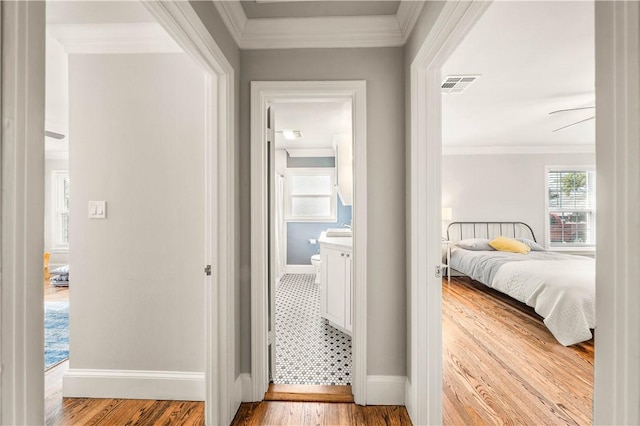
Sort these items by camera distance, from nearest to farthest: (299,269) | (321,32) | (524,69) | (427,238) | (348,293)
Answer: (427,238), (321,32), (524,69), (348,293), (299,269)

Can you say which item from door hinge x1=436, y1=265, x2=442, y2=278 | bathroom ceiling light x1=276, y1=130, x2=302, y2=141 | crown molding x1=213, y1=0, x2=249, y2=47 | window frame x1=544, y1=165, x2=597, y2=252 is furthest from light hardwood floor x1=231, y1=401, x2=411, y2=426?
window frame x1=544, y1=165, x2=597, y2=252

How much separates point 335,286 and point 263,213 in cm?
142

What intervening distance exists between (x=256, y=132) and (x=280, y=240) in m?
3.83

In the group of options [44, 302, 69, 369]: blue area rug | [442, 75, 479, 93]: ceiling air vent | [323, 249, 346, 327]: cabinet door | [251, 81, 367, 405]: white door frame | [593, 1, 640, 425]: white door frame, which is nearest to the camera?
[593, 1, 640, 425]: white door frame

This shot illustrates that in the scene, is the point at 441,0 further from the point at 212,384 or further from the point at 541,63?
the point at 212,384

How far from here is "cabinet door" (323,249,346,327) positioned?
3.02 meters

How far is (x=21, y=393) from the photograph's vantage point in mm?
626

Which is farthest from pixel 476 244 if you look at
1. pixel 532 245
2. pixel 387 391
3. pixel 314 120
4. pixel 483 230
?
pixel 387 391

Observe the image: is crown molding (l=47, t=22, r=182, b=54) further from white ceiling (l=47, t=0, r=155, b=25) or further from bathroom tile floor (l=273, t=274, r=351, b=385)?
bathroom tile floor (l=273, t=274, r=351, b=385)

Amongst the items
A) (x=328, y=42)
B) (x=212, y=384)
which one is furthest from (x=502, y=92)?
(x=212, y=384)

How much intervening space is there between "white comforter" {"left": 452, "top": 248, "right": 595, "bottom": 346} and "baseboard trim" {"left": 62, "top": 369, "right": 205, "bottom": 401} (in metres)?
3.21

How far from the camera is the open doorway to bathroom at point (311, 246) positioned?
2.33 metres

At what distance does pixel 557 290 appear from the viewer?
10.2 ft

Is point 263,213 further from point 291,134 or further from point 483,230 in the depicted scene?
point 483,230
